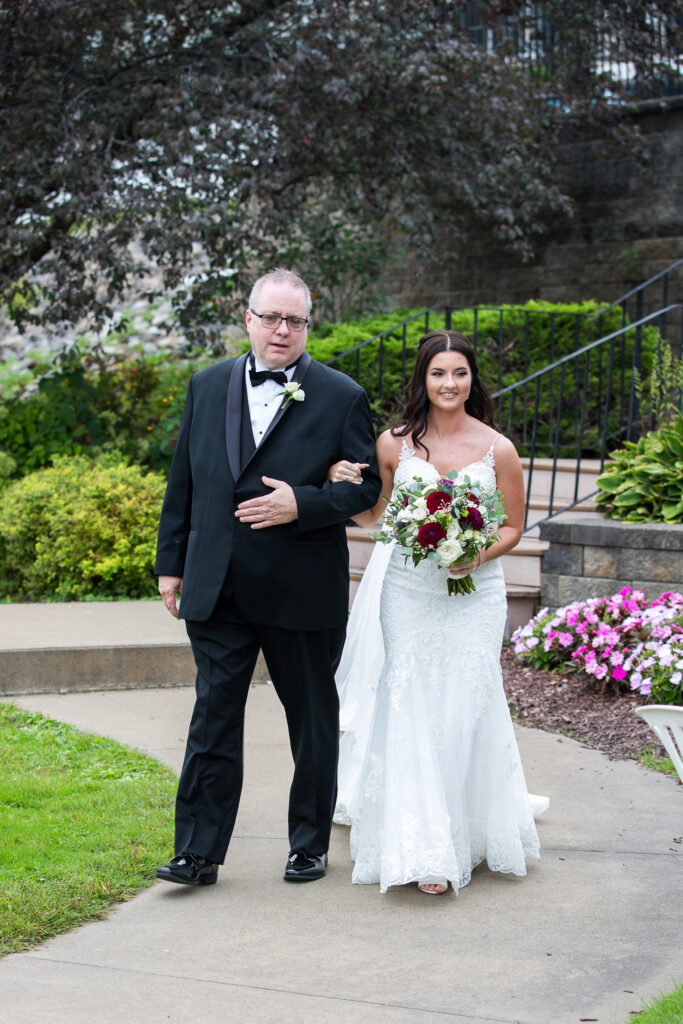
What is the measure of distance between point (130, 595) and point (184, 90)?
12.8 ft

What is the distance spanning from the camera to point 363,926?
3457 millimetres

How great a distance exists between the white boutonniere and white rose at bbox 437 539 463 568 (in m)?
0.66

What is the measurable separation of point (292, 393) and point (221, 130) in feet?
18.2

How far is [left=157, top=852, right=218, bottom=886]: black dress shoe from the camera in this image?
366cm

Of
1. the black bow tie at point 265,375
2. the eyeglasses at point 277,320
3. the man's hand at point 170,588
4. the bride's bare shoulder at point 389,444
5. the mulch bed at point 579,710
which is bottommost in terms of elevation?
the mulch bed at point 579,710

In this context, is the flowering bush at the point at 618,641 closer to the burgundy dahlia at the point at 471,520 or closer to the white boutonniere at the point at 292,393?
the burgundy dahlia at the point at 471,520

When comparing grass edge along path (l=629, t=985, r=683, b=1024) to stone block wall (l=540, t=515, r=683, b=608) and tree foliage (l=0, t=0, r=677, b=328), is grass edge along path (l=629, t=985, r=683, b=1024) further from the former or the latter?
tree foliage (l=0, t=0, r=677, b=328)

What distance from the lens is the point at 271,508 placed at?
3.66 m

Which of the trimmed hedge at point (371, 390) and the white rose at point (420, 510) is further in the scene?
the trimmed hedge at point (371, 390)

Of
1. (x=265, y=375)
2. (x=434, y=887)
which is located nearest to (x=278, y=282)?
(x=265, y=375)

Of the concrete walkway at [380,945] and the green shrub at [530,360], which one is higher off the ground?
the green shrub at [530,360]

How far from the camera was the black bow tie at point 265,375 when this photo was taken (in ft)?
12.6

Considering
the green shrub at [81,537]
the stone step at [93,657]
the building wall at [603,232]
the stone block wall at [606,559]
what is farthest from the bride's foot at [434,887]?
the building wall at [603,232]

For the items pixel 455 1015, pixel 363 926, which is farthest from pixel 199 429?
pixel 455 1015
